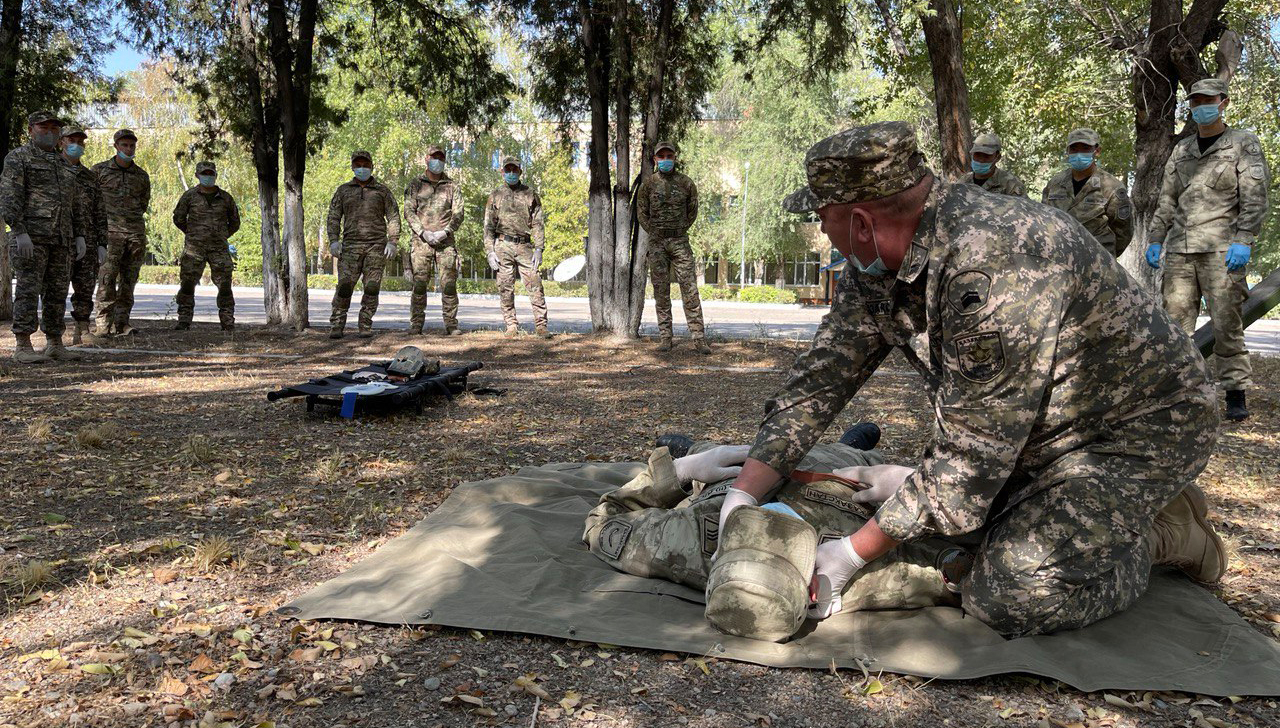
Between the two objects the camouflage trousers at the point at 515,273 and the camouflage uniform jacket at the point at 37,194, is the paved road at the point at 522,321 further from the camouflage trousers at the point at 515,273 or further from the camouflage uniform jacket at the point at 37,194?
the camouflage uniform jacket at the point at 37,194

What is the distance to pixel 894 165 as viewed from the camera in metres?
2.60

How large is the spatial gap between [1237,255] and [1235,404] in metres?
1.13

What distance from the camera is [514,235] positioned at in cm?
1248

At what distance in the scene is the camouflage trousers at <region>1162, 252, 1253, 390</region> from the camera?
6410mm

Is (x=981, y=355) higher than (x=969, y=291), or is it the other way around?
(x=969, y=291)

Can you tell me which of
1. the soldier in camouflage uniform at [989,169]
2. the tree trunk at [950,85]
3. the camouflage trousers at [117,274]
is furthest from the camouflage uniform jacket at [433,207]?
the soldier in camouflage uniform at [989,169]

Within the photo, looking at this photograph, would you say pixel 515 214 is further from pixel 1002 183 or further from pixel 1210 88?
pixel 1210 88

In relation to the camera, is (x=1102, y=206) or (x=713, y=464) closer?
(x=713, y=464)

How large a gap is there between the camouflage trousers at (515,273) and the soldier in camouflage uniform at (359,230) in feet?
4.93

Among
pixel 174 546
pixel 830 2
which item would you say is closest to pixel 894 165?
pixel 174 546

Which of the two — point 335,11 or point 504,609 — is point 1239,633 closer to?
point 504,609

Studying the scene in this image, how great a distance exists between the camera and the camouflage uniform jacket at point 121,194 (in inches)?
440

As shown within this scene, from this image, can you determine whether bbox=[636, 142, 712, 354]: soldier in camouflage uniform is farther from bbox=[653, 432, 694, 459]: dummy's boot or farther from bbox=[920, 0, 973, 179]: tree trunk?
bbox=[653, 432, 694, 459]: dummy's boot

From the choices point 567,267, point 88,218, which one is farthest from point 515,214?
point 567,267
